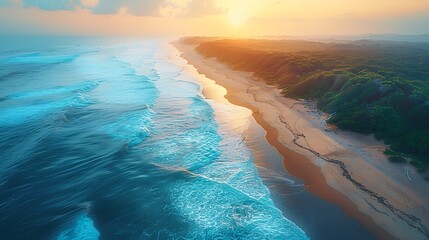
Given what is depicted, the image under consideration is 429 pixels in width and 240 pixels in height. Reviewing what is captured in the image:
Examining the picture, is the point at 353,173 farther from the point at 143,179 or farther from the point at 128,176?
the point at 128,176

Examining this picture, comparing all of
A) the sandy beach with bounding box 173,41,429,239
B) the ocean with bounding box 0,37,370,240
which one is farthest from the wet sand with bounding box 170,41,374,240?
the sandy beach with bounding box 173,41,429,239

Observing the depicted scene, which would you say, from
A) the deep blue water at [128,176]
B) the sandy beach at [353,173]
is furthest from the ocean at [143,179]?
the sandy beach at [353,173]

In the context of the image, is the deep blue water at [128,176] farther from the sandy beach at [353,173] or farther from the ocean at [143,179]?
the sandy beach at [353,173]

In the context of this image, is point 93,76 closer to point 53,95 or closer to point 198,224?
point 53,95

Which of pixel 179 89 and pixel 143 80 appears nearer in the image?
pixel 179 89

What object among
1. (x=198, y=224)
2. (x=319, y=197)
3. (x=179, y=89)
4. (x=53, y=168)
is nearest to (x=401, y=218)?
(x=319, y=197)

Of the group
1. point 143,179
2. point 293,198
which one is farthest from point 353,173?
point 143,179
